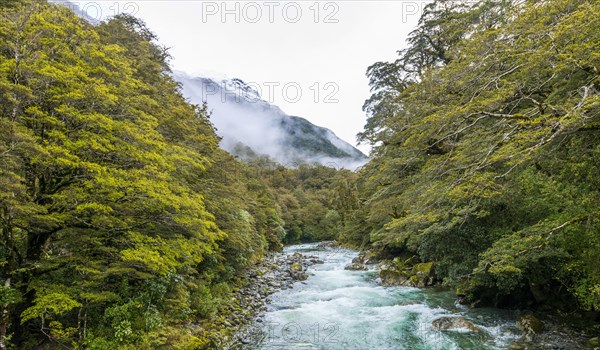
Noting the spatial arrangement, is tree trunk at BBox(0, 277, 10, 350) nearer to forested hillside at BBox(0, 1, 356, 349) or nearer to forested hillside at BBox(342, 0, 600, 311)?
forested hillside at BBox(0, 1, 356, 349)

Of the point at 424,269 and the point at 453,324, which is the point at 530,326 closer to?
the point at 453,324

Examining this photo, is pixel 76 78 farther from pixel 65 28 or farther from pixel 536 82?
pixel 536 82

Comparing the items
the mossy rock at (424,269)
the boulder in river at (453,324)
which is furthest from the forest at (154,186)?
the mossy rock at (424,269)

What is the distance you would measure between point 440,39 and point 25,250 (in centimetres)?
2322

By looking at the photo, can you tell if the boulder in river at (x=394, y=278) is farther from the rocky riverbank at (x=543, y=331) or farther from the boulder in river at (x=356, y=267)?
the rocky riverbank at (x=543, y=331)

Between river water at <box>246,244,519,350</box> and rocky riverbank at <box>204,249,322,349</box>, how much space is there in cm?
48

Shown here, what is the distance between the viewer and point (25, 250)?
25.6ft

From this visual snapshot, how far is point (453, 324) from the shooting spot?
1032cm

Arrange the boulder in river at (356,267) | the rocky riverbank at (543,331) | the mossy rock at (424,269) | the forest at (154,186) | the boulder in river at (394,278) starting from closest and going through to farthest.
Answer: the forest at (154,186) < the rocky riverbank at (543,331) < the mossy rock at (424,269) < the boulder in river at (394,278) < the boulder in river at (356,267)

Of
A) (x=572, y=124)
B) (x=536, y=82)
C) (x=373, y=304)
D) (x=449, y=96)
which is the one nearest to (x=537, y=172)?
(x=536, y=82)

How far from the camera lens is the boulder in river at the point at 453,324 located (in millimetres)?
10134

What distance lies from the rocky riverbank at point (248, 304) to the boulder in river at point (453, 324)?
617cm

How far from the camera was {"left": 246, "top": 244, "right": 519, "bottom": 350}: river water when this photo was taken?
9.67m

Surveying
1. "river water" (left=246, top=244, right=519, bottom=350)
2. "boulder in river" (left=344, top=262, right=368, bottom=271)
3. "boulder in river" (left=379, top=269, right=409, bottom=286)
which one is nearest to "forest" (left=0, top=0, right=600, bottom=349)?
"river water" (left=246, top=244, right=519, bottom=350)
